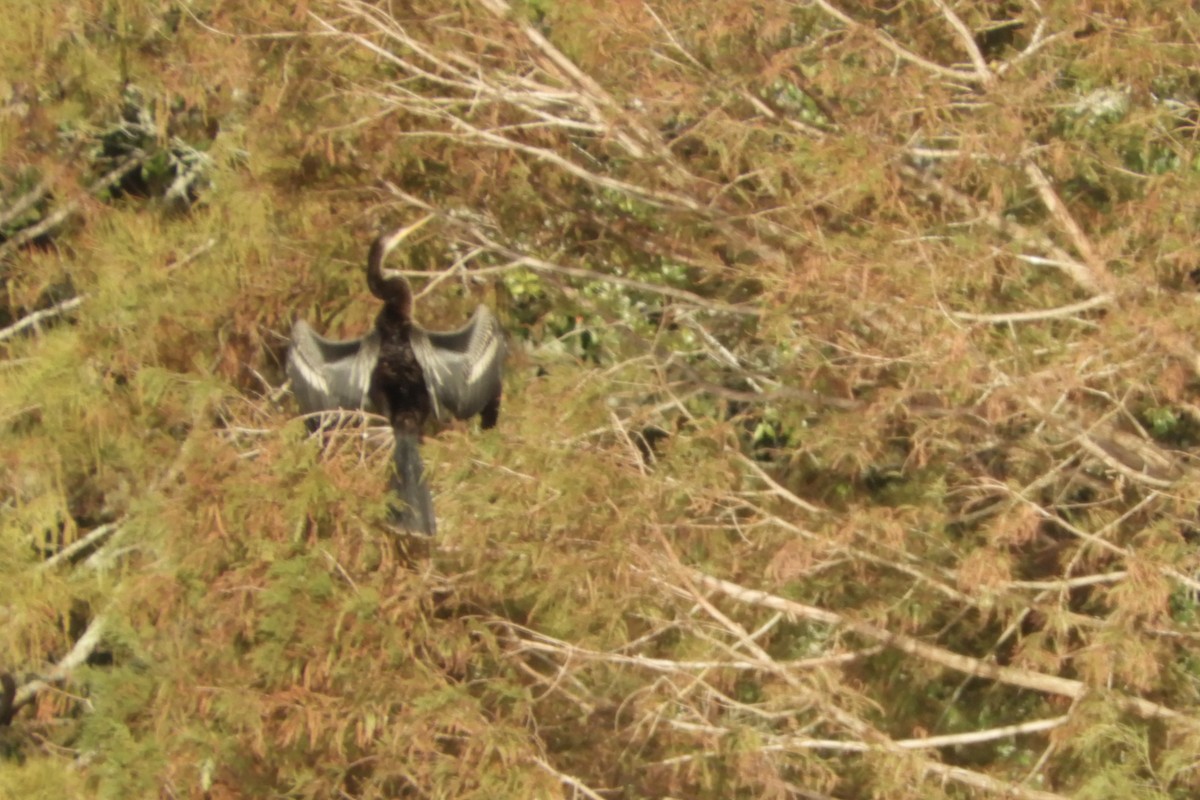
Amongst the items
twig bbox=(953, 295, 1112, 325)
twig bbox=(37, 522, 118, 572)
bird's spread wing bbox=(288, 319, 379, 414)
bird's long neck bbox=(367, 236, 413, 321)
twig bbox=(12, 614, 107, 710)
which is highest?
twig bbox=(953, 295, 1112, 325)

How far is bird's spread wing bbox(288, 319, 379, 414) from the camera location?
4.30m

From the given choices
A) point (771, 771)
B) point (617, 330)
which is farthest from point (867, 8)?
Answer: point (771, 771)

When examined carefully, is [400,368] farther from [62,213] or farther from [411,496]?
[62,213]

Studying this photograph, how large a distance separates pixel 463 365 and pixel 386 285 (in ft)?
1.02

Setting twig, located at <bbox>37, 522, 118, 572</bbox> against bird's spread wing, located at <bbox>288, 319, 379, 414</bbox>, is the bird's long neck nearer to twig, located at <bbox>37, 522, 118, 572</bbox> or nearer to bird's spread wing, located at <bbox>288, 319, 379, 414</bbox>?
bird's spread wing, located at <bbox>288, 319, 379, 414</bbox>

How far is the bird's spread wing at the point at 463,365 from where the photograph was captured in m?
4.32

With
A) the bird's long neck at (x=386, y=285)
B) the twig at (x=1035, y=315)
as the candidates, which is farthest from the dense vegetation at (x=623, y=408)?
the bird's long neck at (x=386, y=285)

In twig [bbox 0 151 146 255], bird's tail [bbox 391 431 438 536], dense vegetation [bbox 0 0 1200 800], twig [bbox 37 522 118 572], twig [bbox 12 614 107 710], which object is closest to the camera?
dense vegetation [bbox 0 0 1200 800]

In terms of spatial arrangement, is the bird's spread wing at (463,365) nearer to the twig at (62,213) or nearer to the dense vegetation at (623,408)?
the dense vegetation at (623,408)

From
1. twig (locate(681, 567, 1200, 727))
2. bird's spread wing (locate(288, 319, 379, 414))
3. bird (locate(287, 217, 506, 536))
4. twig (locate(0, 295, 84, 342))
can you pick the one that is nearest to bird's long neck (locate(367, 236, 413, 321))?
bird (locate(287, 217, 506, 536))

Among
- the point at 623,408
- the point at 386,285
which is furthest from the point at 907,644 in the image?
the point at 386,285

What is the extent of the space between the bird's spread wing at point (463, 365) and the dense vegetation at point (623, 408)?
0.15 metres

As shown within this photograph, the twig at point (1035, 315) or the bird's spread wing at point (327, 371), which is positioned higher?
the twig at point (1035, 315)

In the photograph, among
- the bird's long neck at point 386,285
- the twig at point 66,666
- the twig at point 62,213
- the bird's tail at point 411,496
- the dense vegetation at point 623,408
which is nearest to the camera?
the dense vegetation at point 623,408
